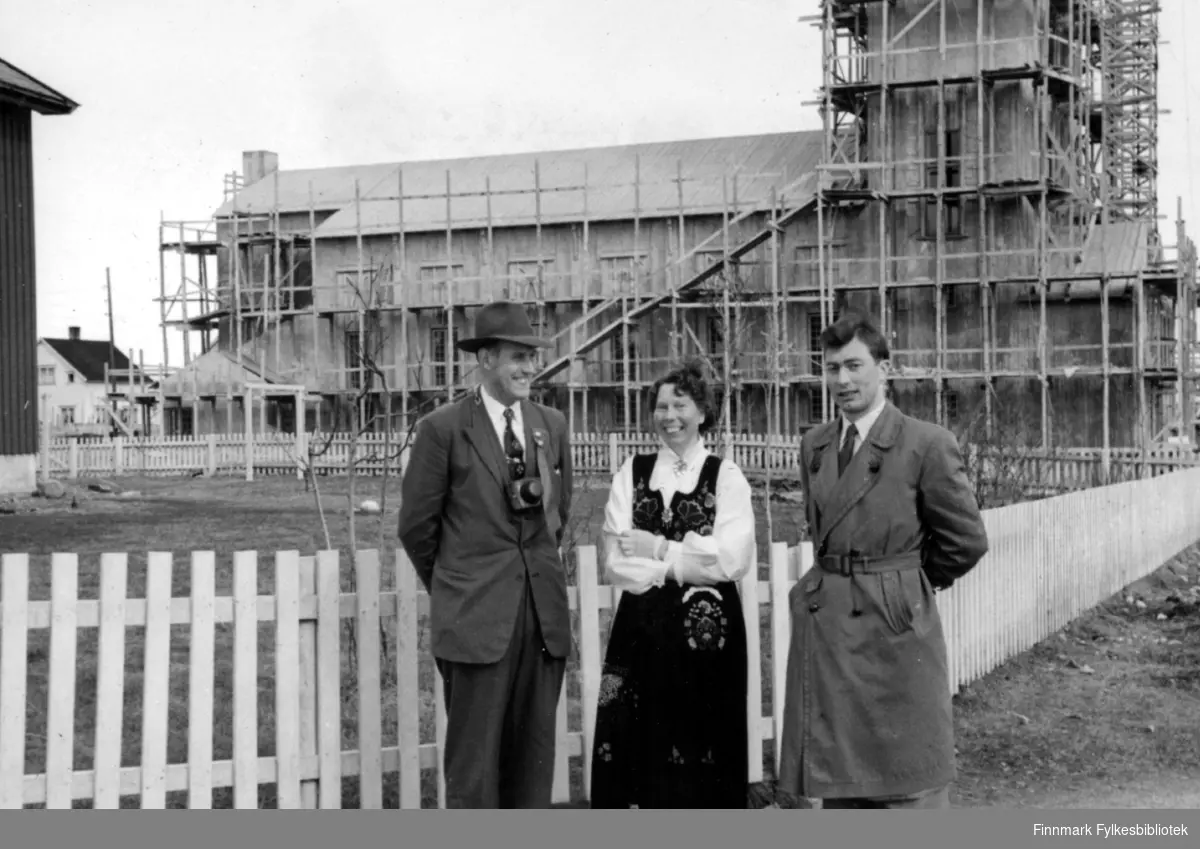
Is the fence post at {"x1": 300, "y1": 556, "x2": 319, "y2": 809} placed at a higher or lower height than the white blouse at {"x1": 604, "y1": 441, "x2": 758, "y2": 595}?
lower

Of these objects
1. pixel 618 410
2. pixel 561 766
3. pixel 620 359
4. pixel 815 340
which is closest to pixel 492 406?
pixel 561 766

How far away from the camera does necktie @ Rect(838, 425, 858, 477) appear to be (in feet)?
18.5

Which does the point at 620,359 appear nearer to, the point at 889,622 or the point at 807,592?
the point at 807,592

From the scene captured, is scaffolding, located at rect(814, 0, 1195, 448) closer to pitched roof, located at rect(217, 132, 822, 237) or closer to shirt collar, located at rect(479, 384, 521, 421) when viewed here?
pitched roof, located at rect(217, 132, 822, 237)

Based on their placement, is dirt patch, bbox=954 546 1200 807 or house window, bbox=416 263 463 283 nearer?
dirt patch, bbox=954 546 1200 807

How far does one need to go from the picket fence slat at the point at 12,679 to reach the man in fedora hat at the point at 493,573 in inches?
63.9

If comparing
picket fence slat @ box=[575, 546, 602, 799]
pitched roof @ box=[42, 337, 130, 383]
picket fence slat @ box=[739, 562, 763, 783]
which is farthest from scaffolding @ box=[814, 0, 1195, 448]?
pitched roof @ box=[42, 337, 130, 383]

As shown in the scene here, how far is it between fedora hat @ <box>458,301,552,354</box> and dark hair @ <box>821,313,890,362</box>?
3.84 ft

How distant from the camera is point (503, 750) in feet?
19.7

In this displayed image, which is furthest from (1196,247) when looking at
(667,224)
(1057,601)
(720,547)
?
(720,547)

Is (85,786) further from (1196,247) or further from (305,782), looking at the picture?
(1196,247)

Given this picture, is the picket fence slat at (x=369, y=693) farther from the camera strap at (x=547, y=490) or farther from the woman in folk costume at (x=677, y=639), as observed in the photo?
the woman in folk costume at (x=677, y=639)

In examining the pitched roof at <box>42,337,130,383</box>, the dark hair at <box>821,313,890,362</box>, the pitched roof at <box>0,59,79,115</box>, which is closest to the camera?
the dark hair at <box>821,313,890,362</box>

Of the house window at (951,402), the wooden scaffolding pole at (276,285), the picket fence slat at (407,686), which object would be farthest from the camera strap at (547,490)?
the wooden scaffolding pole at (276,285)
